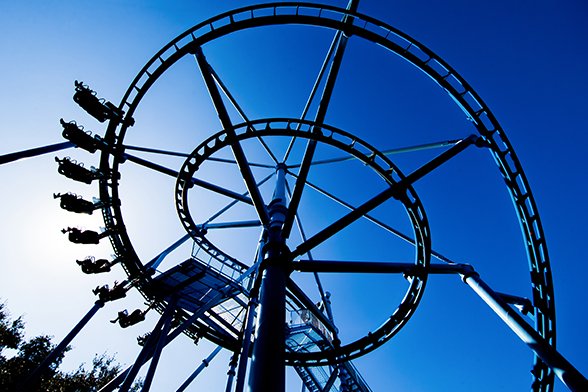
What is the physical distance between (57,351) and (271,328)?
870 cm

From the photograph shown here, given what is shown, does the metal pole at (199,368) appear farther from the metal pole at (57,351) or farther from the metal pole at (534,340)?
the metal pole at (534,340)

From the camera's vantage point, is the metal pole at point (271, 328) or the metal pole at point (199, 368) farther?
the metal pole at point (199, 368)

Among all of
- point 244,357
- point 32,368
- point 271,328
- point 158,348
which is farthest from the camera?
point 32,368

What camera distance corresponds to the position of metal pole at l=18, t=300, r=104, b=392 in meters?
8.93

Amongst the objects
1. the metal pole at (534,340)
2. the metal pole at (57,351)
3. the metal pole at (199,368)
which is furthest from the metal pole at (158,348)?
the metal pole at (534,340)

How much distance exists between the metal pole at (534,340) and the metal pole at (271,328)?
539 centimetres

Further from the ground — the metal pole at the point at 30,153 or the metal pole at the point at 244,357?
the metal pole at the point at 30,153

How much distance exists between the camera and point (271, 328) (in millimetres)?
6078

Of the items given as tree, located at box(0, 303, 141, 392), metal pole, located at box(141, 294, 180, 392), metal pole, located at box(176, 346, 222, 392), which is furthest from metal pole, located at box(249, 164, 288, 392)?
tree, located at box(0, 303, 141, 392)

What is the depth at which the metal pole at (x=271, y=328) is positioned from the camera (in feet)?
17.5

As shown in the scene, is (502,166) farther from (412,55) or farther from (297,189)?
(297,189)

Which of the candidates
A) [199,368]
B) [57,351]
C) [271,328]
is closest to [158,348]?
[57,351]

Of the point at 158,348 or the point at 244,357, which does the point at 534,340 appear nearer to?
the point at 244,357

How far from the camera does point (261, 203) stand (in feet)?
26.1
